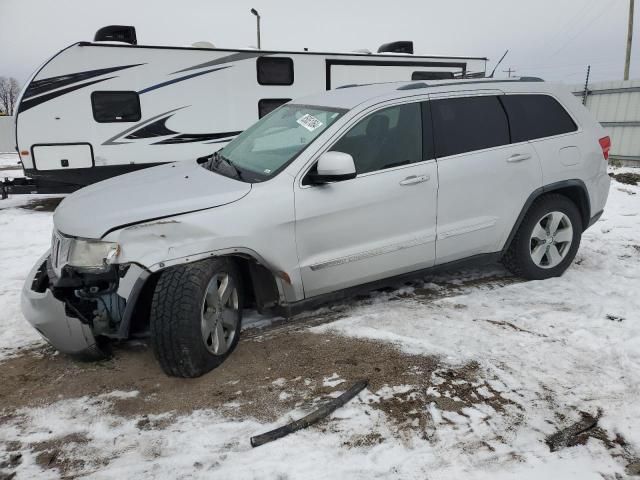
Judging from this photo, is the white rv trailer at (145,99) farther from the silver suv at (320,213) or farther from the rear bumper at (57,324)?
the rear bumper at (57,324)

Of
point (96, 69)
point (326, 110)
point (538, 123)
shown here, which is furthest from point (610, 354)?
point (96, 69)

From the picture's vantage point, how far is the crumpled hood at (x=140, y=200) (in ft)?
9.71

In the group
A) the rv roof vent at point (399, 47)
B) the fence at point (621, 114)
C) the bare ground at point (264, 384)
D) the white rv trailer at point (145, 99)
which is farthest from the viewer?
the fence at point (621, 114)

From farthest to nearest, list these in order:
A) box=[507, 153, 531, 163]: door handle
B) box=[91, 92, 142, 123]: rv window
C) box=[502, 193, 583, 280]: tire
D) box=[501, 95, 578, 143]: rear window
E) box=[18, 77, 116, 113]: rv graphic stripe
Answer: box=[91, 92, 142, 123]: rv window < box=[18, 77, 116, 113]: rv graphic stripe < box=[502, 193, 583, 280]: tire < box=[501, 95, 578, 143]: rear window < box=[507, 153, 531, 163]: door handle

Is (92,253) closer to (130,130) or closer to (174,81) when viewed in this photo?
(130,130)

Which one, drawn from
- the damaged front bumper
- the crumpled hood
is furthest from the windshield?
the damaged front bumper

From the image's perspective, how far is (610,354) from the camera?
10.8ft

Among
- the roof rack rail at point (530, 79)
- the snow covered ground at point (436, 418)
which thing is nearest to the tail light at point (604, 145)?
the roof rack rail at point (530, 79)

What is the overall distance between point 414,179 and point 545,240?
→ 167cm

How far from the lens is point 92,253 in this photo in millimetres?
2924

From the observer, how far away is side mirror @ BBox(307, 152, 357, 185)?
3303 millimetres

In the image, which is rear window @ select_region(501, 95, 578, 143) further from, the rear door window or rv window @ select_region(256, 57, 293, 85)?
rv window @ select_region(256, 57, 293, 85)

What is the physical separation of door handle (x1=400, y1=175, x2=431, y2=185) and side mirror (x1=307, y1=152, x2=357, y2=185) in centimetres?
52

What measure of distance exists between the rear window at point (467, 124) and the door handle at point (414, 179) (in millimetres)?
263
